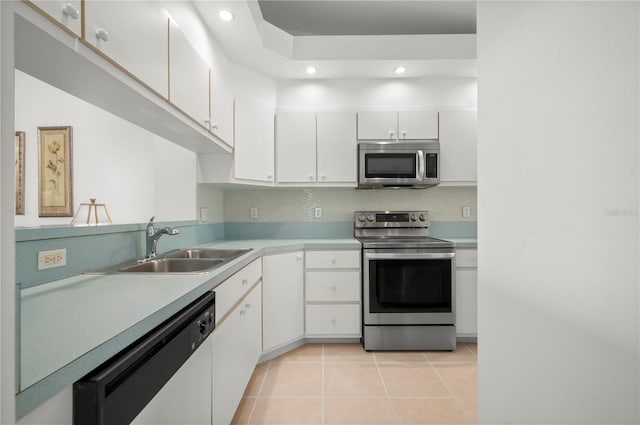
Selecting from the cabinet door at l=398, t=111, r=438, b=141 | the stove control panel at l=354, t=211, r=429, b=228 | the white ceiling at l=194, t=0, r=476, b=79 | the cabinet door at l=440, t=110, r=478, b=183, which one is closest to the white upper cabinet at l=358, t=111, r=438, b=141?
the cabinet door at l=398, t=111, r=438, b=141

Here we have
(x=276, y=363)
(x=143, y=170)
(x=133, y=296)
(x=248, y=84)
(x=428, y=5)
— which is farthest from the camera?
(x=248, y=84)

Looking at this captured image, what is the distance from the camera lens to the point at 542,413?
50cm

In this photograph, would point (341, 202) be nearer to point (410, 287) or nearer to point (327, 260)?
point (327, 260)

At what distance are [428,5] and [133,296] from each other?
113 inches

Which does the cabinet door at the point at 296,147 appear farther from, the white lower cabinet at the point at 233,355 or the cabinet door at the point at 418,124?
the white lower cabinet at the point at 233,355

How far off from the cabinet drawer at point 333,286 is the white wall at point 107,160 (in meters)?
1.13

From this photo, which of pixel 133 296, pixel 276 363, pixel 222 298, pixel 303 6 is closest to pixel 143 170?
pixel 222 298

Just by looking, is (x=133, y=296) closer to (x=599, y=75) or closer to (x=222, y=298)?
(x=222, y=298)

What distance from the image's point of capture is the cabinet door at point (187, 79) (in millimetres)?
1397

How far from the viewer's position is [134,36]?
3.61 feet

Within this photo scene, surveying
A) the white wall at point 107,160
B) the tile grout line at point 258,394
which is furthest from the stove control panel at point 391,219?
the white wall at point 107,160

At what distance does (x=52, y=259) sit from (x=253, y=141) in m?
1.71

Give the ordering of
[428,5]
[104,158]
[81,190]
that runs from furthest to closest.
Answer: [428,5] → [104,158] → [81,190]

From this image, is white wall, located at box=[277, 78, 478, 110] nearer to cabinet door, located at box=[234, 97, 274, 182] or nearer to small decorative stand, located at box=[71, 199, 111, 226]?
cabinet door, located at box=[234, 97, 274, 182]
